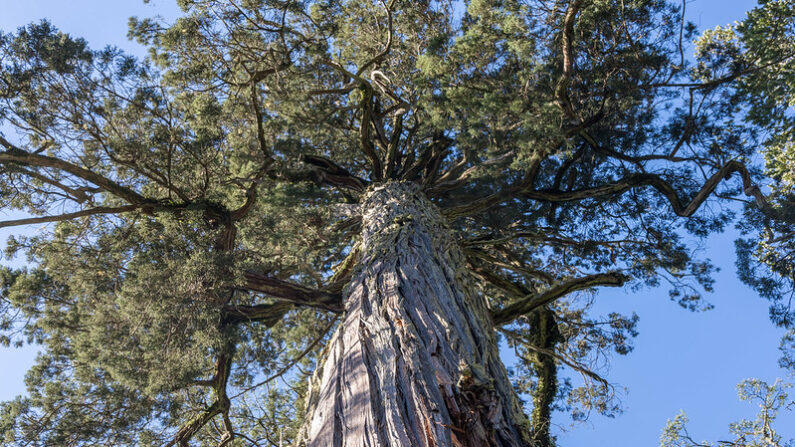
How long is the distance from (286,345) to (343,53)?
4.54 metres

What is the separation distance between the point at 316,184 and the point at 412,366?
13.8 feet

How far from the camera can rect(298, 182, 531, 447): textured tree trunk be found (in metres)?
2.10

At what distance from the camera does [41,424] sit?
5.29m

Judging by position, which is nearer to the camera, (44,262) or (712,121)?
(44,262)

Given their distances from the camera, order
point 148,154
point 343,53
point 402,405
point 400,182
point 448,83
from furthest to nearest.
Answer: point 343,53, point 400,182, point 448,83, point 148,154, point 402,405

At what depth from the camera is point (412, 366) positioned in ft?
7.93

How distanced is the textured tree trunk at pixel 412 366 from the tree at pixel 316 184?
3.3 inches

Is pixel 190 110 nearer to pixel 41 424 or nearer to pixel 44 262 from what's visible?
pixel 44 262

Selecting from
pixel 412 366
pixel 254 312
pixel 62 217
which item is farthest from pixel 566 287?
pixel 62 217

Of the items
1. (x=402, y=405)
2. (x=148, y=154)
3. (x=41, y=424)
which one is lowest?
(x=402, y=405)

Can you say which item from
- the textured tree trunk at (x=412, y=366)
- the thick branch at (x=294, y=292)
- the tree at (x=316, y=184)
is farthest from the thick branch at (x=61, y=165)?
the textured tree trunk at (x=412, y=366)

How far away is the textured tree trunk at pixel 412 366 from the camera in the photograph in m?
2.10

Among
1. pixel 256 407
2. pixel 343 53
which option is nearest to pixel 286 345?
pixel 256 407

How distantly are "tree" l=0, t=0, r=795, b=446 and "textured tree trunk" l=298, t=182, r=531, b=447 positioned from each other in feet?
0.28
